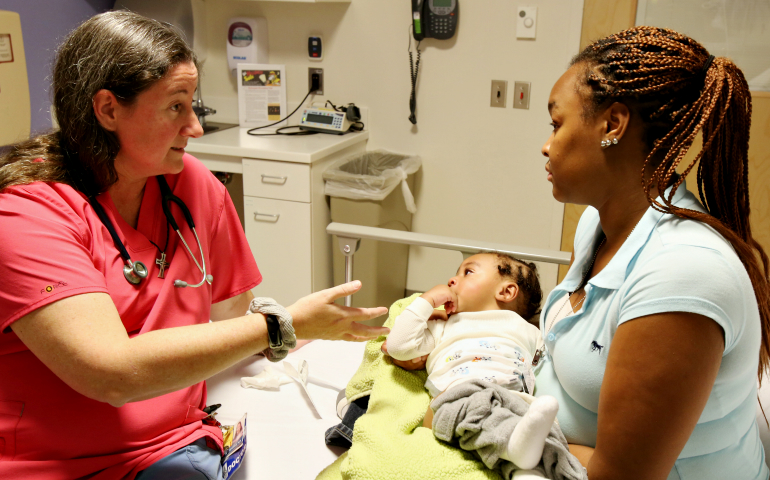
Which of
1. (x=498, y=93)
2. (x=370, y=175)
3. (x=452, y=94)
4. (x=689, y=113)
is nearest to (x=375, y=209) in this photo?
(x=370, y=175)

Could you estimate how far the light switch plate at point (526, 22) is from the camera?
263 cm

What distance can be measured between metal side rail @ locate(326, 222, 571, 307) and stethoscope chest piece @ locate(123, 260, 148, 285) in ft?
2.00

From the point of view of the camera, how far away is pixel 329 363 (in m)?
1.75

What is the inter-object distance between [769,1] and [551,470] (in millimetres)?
2244

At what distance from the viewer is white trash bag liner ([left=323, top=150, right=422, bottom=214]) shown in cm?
263

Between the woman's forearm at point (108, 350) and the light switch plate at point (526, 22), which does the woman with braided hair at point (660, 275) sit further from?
the light switch plate at point (526, 22)

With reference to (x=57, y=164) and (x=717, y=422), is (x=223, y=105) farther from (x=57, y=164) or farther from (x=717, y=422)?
(x=717, y=422)

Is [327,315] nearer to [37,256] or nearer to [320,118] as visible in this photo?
[37,256]

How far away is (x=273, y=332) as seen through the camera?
1.11 meters

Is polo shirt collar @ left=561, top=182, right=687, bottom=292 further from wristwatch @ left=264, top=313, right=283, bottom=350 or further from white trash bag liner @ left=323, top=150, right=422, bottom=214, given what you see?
white trash bag liner @ left=323, top=150, right=422, bottom=214

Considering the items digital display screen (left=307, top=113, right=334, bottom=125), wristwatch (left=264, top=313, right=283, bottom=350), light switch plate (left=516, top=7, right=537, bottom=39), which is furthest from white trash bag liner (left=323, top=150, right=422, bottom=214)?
wristwatch (left=264, top=313, right=283, bottom=350)

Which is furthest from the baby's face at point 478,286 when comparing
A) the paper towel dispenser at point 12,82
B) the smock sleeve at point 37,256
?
the paper towel dispenser at point 12,82

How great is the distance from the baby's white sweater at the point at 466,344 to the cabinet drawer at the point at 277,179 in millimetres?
1320

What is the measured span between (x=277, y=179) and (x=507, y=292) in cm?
140
